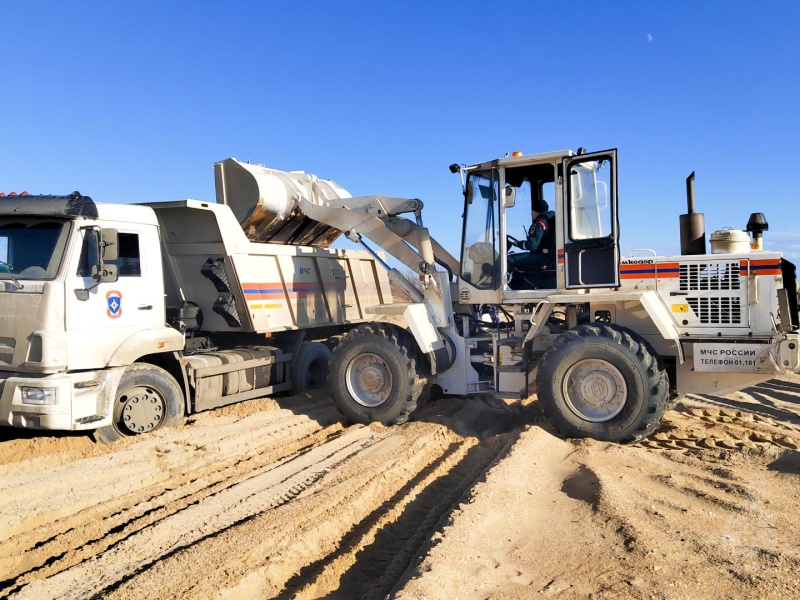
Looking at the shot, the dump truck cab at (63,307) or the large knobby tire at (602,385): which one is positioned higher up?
the dump truck cab at (63,307)

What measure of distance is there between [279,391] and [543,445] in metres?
4.28

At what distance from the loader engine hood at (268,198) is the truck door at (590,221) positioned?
4021mm

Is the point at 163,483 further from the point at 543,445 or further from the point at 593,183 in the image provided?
the point at 593,183

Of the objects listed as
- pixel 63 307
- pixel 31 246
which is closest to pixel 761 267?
pixel 63 307

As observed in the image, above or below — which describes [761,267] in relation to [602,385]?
above

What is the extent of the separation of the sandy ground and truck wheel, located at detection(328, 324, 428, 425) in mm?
323

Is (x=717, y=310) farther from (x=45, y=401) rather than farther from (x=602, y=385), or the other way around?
(x=45, y=401)

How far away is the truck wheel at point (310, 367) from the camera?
31.3 feet

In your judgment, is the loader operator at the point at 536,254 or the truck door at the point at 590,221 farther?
the loader operator at the point at 536,254

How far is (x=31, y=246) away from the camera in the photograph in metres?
6.62

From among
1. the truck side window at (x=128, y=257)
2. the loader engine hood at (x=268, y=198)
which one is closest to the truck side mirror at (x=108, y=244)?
the truck side window at (x=128, y=257)

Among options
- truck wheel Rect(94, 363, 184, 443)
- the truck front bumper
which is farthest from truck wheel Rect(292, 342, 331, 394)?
the truck front bumper

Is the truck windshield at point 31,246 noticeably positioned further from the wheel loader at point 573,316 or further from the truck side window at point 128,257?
the wheel loader at point 573,316

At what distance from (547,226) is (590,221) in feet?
1.82
